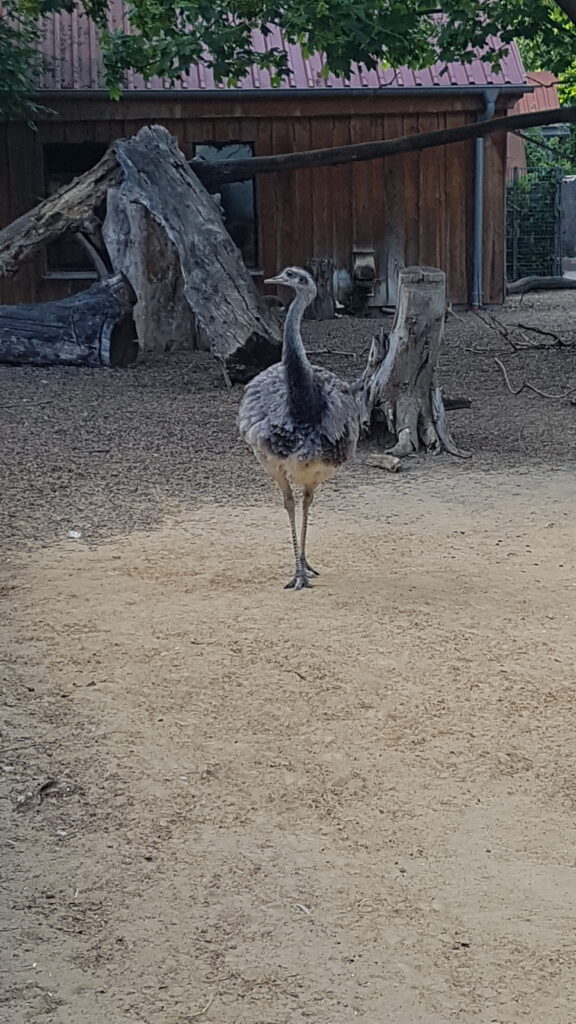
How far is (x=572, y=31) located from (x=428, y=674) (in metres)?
10.7

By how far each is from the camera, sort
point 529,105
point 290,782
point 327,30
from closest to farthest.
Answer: point 290,782 → point 327,30 → point 529,105

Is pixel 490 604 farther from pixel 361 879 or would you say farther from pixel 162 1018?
pixel 162 1018

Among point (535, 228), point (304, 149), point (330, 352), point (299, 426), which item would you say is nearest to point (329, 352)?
point (330, 352)

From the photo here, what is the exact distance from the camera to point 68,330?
1375cm

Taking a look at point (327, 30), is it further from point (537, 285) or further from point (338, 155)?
point (537, 285)

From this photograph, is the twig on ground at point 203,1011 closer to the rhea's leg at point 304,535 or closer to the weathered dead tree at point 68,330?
the rhea's leg at point 304,535

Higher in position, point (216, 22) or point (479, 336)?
point (216, 22)

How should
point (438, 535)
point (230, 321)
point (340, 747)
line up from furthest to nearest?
1. point (230, 321)
2. point (438, 535)
3. point (340, 747)

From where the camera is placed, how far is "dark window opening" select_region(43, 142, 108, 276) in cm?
1909

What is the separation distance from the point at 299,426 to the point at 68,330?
7.48 meters

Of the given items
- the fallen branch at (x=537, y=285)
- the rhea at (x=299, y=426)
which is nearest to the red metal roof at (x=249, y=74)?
the fallen branch at (x=537, y=285)

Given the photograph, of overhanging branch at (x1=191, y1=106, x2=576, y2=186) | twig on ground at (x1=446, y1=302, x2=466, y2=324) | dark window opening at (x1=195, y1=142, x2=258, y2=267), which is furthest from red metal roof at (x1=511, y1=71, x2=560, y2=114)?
overhanging branch at (x1=191, y1=106, x2=576, y2=186)

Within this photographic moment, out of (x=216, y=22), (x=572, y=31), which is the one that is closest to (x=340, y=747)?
(x=216, y=22)

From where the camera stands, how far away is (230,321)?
12.7m
